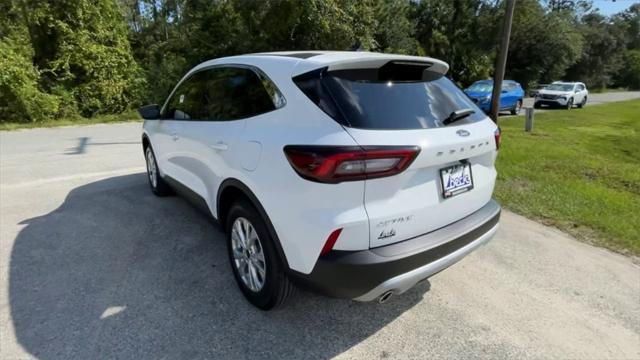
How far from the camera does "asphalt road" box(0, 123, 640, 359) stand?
7.91 ft

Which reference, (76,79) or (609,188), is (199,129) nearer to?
(609,188)

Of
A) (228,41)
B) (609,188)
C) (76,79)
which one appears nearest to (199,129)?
(609,188)

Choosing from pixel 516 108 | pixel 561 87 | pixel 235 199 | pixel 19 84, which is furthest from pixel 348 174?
pixel 561 87

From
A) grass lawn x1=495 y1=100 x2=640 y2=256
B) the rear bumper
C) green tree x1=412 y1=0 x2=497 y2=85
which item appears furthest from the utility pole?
green tree x1=412 y1=0 x2=497 y2=85

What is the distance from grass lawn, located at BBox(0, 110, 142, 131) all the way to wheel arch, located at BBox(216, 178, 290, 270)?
1184cm

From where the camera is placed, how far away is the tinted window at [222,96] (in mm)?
2664

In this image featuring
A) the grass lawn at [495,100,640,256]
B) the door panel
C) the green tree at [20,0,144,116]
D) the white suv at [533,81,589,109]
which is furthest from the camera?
the white suv at [533,81,589,109]

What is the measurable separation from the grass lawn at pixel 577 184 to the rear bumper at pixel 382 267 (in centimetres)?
271

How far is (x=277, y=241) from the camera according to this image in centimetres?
234

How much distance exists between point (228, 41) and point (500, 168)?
1376cm

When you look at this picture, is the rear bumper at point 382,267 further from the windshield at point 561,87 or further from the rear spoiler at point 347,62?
the windshield at point 561,87

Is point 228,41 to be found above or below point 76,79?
above

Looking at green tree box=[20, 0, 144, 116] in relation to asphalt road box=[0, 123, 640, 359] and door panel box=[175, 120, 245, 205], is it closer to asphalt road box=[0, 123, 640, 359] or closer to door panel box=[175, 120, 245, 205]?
asphalt road box=[0, 123, 640, 359]

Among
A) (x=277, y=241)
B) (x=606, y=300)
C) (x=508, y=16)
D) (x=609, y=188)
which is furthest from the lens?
(x=508, y=16)
